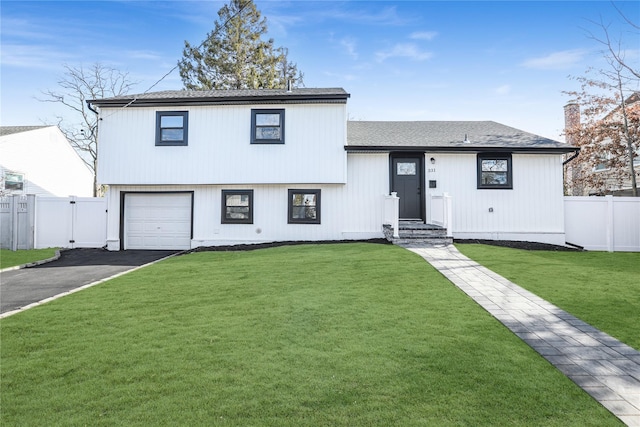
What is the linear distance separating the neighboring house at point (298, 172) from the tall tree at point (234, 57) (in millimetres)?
13123

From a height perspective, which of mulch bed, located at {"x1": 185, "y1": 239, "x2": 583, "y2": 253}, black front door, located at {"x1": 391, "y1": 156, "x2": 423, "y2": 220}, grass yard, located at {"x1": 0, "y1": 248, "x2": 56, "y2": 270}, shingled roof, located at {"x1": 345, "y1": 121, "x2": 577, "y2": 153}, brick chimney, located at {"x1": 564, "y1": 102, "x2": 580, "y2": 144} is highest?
brick chimney, located at {"x1": 564, "y1": 102, "x2": 580, "y2": 144}

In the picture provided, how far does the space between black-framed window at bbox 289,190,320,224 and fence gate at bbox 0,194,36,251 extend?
9.89 metres

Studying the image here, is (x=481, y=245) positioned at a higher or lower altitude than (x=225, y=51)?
lower

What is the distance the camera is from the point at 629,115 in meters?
18.1

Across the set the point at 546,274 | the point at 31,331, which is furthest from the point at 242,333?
the point at 546,274

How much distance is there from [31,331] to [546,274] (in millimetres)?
9281

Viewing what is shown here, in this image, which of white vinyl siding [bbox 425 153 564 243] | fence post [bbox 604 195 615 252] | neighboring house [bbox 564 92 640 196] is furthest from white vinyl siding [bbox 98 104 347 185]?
neighboring house [bbox 564 92 640 196]

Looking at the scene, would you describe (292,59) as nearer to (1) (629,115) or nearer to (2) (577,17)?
(2) (577,17)

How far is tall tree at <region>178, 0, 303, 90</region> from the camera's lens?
25375 millimetres

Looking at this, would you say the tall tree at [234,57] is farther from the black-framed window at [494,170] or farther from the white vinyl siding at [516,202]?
the white vinyl siding at [516,202]

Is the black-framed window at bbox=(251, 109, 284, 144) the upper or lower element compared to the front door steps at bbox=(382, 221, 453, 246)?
upper

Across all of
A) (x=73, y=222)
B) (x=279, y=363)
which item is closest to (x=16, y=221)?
(x=73, y=222)

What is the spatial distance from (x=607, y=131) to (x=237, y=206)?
64.4 ft

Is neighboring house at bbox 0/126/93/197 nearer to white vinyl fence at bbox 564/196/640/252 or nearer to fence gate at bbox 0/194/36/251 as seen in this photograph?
fence gate at bbox 0/194/36/251
